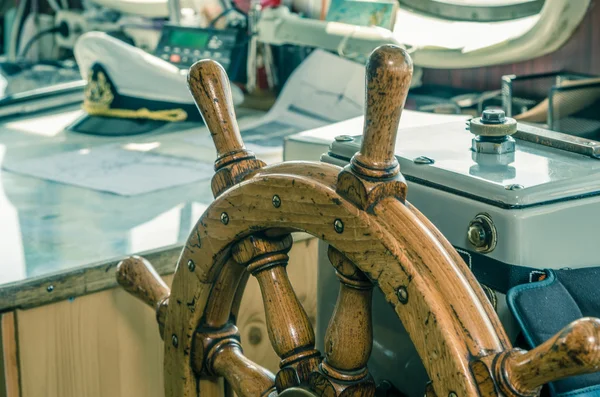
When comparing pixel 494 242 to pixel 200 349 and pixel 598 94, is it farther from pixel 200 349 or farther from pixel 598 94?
pixel 598 94

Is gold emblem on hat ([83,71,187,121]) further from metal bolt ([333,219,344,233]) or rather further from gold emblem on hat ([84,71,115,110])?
metal bolt ([333,219,344,233])

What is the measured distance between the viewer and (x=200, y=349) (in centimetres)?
73

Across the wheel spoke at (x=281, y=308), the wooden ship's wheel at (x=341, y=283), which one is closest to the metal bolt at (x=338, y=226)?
the wooden ship's wheel at (x=341, y=283)

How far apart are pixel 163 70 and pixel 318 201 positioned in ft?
4.67

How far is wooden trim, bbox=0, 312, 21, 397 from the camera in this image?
3.38ft

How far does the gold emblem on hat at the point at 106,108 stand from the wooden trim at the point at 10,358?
95cm

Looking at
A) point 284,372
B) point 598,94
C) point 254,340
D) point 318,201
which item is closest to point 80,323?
point 254,340

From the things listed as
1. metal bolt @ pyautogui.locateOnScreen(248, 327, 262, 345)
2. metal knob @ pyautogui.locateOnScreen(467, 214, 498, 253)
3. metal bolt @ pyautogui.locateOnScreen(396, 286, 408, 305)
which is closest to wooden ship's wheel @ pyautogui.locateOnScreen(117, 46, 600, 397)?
metal bolt @ pyautogui.locateOnScreen(396, 286, 408, 305)

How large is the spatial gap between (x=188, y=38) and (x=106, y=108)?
31cm

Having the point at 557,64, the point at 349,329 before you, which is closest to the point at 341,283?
the point at 349,329

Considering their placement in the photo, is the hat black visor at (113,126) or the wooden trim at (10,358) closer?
the wooden trim at (10,358)

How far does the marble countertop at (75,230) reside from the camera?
1.05 metres

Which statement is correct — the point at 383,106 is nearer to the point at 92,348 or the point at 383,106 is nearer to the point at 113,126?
the point at 92,348

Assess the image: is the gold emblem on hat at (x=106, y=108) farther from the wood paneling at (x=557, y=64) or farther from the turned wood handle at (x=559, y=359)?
the turned wood handle at (x=559, y=359)
